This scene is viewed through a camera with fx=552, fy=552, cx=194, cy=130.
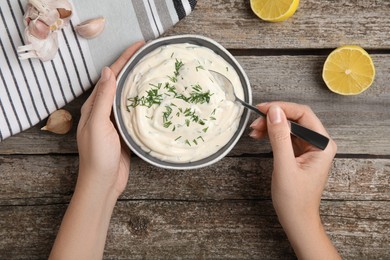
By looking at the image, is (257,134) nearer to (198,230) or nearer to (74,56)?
(198,230)

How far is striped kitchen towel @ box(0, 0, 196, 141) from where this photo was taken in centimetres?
141

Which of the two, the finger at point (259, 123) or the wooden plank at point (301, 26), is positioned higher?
the wooden plank at point (301, 26)

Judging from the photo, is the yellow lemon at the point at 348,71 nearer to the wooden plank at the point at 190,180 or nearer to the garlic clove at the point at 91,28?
the wooden plank at the point at 190,180

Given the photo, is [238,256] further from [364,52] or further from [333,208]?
[364,52]

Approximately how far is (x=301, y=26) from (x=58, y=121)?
68 centimetres

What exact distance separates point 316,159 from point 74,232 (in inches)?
24.2

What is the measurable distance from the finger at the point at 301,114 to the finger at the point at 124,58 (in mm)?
339

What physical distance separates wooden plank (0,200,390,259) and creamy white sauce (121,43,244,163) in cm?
26

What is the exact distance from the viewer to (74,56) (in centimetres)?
142

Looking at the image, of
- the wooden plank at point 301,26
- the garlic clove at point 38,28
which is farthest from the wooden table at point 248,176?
the garlic clove at point 38,28

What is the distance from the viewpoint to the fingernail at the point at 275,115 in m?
1.27

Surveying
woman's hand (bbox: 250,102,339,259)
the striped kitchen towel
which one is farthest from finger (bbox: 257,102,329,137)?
the striped kitchen towel

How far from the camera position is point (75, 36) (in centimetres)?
142

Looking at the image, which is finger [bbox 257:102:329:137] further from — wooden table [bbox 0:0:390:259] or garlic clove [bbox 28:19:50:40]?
garlic clove [bbox 28:19:50:40]
